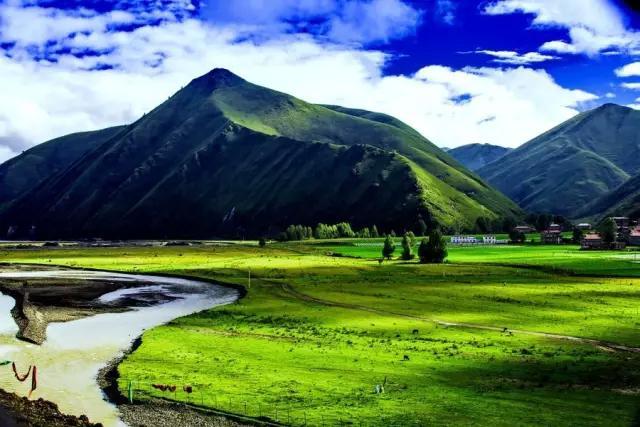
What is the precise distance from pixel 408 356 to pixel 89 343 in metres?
37.3

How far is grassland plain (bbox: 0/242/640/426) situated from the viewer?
145ft

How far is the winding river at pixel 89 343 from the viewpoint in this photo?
48906 millimetres

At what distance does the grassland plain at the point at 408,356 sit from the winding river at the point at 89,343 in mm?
3509

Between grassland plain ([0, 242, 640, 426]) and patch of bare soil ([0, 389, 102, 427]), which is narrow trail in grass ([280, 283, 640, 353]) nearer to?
grassland plain ([0, 242, 640, 426])

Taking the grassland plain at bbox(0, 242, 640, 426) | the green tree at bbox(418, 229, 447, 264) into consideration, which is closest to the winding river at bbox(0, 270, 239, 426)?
the grassland plain at bbox(0, 242, 640, 426)

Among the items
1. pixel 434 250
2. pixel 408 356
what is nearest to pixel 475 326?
pixel 408 356

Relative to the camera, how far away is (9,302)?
108m

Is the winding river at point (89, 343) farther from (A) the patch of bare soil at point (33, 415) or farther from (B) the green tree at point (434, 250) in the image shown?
(B) the green tree at point (434, 250)

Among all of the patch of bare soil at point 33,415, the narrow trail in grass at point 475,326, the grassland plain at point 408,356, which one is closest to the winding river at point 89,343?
the patch of bare soil at point 33,415

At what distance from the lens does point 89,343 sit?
235 feet

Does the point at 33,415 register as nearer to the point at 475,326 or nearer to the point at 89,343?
the point at 89,343

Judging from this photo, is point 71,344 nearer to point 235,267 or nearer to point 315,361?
point 315,361

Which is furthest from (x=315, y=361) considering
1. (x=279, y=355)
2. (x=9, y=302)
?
(x=9, y=302)

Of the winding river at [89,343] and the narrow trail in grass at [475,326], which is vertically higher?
the narrow trail in grass at [475,326]
